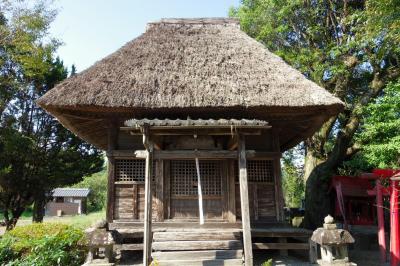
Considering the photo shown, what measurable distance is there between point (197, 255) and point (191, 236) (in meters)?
0.53

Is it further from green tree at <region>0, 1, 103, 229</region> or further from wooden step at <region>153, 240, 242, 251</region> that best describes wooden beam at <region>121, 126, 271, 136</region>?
green tree at <region>0, 1, 103, 229</region>

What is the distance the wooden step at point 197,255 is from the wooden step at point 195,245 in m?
0.15

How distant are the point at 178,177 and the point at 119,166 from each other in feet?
5.07

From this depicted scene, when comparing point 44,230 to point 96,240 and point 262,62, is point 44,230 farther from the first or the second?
point 262,62

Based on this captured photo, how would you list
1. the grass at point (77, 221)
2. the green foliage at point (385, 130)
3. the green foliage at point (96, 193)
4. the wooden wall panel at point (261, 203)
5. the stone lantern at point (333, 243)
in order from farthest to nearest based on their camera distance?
the green foliage at point (96, 193)
the grass at point (77, 221)
the green foliage at point (385, 130)
the wooden wall panel at point (261, 203)
the stone lantern at point (333, 243)

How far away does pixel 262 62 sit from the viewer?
896 centimetres

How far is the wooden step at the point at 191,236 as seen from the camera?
7.16 meters

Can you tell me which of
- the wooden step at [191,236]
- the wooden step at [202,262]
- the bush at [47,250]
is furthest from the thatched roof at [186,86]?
the wooden step at [202,262]

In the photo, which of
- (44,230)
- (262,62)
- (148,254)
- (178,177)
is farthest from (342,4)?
(44,230)


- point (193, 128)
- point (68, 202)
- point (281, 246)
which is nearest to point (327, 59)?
point (281, 246)

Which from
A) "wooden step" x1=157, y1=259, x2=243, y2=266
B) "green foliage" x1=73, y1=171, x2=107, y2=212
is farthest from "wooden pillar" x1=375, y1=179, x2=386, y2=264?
"green foliage" x1=73, y1=171, x2=107, y2=212

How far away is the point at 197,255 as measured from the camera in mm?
6707

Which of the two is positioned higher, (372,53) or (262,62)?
(372,53)

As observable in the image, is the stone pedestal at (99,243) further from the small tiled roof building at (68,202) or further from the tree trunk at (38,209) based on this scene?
the small tiled roof building at (68,202)
